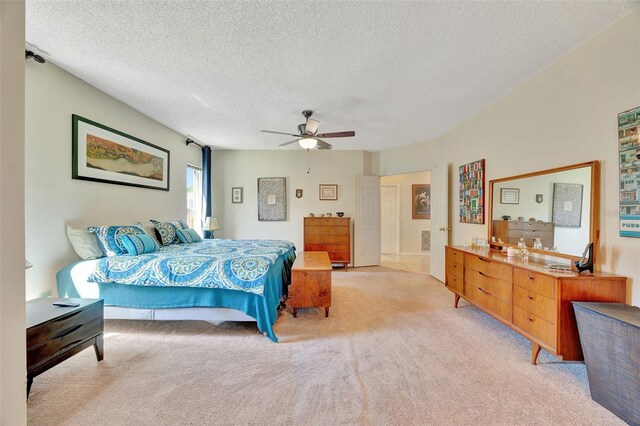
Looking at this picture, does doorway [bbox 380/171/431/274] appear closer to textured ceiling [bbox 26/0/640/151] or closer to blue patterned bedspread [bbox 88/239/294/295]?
textured ceiling [bbox 26/0/640/151]

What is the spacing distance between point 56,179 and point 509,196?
191 inches

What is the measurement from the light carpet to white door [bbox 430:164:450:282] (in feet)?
5.99

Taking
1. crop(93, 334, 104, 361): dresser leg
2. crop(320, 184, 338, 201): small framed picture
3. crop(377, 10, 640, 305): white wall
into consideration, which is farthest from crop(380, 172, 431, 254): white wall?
crop(93, 334, 104, 361): dresser leg

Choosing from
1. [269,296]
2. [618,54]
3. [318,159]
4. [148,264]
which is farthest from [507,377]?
Result: [318,159]

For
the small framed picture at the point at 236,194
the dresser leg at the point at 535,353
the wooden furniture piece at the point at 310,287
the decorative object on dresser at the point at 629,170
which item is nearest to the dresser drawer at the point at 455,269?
the dresser leg at the point at 535,353

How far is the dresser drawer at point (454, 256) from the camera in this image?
3102 mm

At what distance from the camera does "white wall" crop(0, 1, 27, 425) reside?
3.22 feet

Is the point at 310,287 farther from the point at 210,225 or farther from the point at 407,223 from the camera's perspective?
the point at 407,223

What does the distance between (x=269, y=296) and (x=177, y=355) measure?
887 mm

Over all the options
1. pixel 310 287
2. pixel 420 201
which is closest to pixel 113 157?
pixel 310 287

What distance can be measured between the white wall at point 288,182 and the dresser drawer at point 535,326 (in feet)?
12.9

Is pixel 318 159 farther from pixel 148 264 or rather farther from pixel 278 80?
pixel 148 264

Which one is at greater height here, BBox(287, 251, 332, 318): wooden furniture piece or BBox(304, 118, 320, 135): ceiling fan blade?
BBox(304, 118, 320, 135): ceiling fan blade

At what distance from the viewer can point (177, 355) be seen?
85.8 inches
